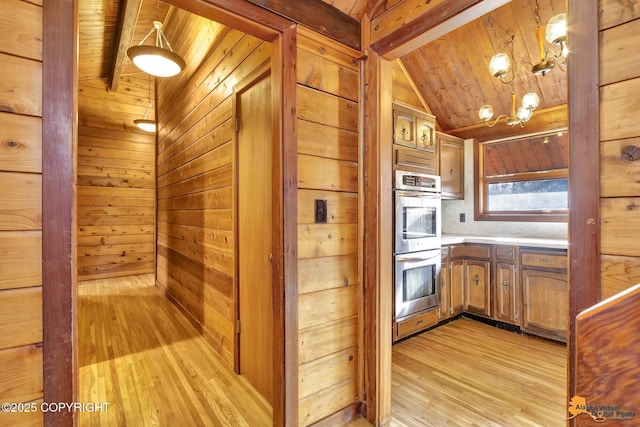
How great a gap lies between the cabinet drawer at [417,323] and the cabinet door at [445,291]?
15 centimetres

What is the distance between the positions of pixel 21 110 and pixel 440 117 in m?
4.13

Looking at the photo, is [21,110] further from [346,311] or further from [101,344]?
[101,344]

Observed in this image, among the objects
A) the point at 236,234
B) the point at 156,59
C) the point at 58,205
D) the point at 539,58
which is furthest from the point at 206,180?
the point at 539,58

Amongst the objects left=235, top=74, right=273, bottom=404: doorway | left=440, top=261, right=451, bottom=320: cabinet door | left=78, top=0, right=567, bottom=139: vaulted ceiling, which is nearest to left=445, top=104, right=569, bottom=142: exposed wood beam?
left=78, top=0, right=567, bottom=139: vaulted ceiling

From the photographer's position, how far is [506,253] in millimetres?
3064

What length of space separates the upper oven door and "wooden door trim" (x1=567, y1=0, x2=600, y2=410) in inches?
64.6

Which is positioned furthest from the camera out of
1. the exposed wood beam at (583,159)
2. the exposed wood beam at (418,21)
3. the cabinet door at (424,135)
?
the cabinet door at (424,135)

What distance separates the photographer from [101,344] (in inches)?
109

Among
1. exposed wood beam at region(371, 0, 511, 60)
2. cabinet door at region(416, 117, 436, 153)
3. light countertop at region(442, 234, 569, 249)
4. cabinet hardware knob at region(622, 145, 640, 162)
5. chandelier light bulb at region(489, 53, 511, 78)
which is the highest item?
chandelier light bulb at region(489, 53, 511, 78)

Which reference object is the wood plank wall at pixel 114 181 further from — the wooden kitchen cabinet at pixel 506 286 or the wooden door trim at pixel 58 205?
the wooden kitchen cabinet at pixel 506 286

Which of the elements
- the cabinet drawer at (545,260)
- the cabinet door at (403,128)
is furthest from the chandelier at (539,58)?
the cabinet drawer at (545,260)

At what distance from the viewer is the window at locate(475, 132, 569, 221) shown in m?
3.33

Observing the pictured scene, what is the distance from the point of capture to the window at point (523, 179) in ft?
10.9

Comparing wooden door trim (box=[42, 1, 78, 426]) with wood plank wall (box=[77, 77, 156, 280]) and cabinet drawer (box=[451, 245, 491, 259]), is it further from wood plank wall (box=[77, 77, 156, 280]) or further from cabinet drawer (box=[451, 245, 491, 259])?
wood plank wall (box=[77, 77, 156, 280])
